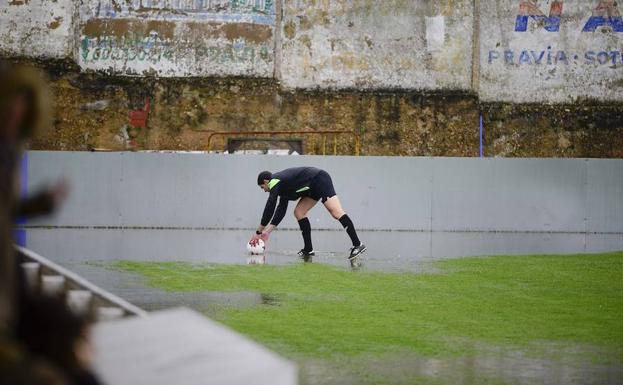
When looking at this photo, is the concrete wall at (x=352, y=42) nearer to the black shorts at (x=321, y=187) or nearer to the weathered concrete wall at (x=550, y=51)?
the weathered concrete wall at (x=550, y=51)

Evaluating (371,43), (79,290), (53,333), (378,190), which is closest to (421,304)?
(79,290)

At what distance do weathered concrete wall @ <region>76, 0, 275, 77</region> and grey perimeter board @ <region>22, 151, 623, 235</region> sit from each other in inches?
304

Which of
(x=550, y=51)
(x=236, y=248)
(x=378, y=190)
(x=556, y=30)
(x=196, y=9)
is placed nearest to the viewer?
(x=236, y=248)

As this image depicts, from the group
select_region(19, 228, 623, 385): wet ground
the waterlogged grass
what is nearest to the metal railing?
select_region(19, 228, 623, 385): wet ground

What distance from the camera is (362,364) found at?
349 inches

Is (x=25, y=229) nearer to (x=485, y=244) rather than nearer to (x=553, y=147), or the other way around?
(x=485, y=244)

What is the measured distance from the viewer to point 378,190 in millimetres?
26000

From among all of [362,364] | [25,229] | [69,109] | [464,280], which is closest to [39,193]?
[362,364]

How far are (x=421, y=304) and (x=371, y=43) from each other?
21.2 m

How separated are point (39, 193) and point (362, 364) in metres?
5.66

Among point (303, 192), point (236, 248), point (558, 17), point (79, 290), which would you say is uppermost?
point (558, 17)

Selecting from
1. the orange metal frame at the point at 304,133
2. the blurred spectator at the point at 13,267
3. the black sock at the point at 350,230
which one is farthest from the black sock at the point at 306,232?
the blurred spectator at the point at 13,267

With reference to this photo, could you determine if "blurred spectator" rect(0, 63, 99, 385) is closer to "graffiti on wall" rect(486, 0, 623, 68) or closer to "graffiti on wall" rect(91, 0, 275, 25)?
"graffiti on wall" rect(91, 0, 275, 25)

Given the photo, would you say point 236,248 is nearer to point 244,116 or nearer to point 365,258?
point 365,258
